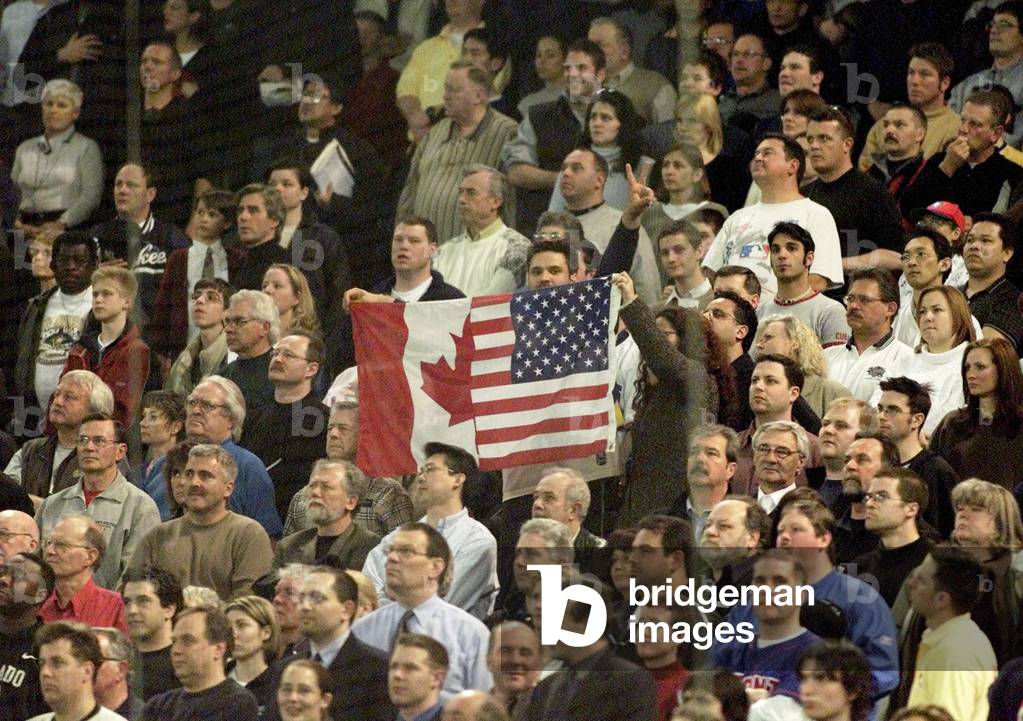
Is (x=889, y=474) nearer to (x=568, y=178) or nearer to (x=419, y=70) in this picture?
(x=568, y=178)

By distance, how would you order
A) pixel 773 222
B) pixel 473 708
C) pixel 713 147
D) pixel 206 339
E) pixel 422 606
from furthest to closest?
pixel 773 222 → pixel 206 339 → pixel 713 147 → pixel 422 606 → pixel 473 708

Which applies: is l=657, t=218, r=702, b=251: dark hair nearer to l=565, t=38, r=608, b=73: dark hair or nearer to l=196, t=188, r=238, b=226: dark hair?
l=565, t=38, r=608, b=73: dark hair

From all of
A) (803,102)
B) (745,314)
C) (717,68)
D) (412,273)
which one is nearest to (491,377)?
(412,273)

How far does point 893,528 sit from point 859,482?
0.35 m

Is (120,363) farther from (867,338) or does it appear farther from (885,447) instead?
(885,447)

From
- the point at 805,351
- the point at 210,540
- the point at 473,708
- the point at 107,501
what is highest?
the point at 805,351

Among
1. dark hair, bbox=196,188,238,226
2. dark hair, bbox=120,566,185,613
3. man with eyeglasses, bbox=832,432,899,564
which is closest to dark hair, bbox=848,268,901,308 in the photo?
man with eyeglasses, bbox=832,432,899,564

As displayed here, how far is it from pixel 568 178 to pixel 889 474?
1.08m

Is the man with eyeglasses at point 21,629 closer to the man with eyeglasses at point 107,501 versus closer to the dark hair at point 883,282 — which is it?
the man with eyeglasses at point 107,501

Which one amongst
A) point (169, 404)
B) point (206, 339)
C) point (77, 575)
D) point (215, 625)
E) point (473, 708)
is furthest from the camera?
point (206, 339)

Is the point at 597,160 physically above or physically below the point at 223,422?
above

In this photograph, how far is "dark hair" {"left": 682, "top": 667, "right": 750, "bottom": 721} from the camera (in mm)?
4496

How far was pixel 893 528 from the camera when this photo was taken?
5.38m

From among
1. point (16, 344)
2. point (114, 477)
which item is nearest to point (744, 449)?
point (114, 477)
